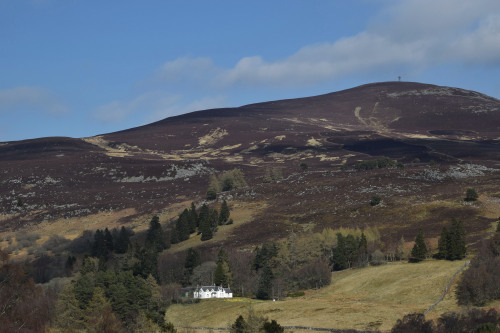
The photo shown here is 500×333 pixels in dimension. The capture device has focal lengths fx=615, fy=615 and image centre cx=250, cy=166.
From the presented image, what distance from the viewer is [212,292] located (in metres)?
98.4

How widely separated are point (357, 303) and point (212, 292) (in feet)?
91.8

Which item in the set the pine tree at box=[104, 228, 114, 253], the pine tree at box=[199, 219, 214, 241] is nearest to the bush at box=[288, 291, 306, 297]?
the pine tree at box=[199, 219, 214, 241]

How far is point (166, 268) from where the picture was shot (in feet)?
362

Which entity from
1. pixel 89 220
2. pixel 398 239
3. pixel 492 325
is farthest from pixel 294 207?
pixel 492 325

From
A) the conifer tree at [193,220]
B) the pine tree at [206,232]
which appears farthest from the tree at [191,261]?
the conifer tree at [193,220]

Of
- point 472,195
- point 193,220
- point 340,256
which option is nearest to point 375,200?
point 472,195

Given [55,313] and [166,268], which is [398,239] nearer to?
[166,268]

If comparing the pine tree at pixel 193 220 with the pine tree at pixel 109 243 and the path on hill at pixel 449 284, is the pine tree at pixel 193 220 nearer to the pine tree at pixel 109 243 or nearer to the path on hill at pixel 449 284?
the pine tree at pixel 109 243

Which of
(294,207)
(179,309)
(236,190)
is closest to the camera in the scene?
(179,309)

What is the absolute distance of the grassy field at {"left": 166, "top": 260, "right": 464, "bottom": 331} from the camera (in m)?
70.1

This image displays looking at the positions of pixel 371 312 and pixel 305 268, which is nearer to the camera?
pixel 371 312

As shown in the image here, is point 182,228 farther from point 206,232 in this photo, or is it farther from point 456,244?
point 456,244

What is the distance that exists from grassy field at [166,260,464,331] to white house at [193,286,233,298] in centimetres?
383

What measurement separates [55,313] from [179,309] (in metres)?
20.4
